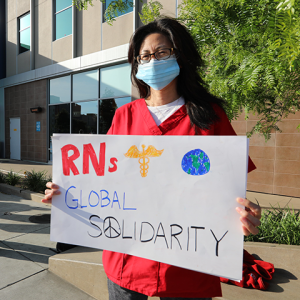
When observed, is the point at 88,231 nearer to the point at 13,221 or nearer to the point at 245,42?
the point at 245,42

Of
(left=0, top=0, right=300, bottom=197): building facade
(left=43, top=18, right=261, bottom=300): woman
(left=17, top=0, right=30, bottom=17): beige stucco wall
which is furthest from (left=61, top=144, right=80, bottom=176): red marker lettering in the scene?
(left=17, top=0, right=30, bottom=17): beige stucco wall

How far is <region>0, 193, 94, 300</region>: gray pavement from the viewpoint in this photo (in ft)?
9.83

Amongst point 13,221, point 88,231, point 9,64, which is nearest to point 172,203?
point 88,231

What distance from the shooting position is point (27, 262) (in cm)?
369

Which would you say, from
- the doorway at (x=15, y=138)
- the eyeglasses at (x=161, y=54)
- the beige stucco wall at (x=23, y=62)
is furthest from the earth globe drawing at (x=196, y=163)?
the doorway at (x=15, y=138)

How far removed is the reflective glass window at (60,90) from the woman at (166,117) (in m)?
12.5

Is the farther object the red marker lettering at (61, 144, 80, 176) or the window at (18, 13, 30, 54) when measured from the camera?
the window at (18, 13, 30, 54)

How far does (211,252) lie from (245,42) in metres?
1.88

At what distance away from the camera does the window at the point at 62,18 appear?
1262 centimetres

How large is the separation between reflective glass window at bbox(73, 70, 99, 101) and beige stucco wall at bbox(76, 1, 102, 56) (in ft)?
3.29

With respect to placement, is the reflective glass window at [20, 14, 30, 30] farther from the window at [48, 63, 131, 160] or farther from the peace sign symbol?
the peace sign symbol

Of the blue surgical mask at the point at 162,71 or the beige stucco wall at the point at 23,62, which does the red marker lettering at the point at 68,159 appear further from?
the beige stucco wall at the point at 23,62

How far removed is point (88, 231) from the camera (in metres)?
1.49

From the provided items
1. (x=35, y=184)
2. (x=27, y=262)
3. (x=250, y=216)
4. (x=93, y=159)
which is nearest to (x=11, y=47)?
(x=35, y=184)
